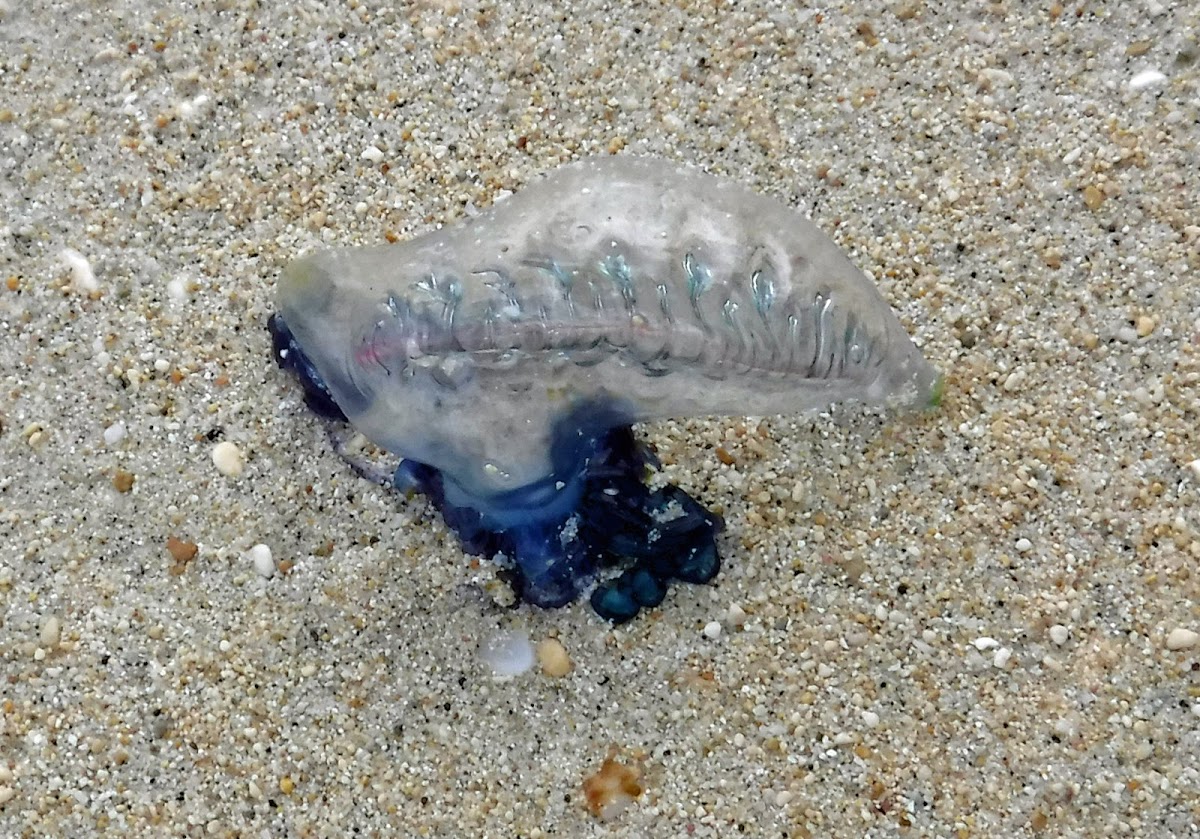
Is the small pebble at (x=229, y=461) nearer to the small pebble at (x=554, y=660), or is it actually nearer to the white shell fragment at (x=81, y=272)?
the white shell fragment at (x=81, y=272)

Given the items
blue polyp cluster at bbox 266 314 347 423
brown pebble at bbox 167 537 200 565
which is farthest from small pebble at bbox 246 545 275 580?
blue polyp cluster at bbox 266 314 347 423

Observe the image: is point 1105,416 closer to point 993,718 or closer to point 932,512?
point 932,512

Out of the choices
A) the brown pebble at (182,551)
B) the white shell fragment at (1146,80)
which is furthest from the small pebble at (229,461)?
the white shell fragment at (1146,80)

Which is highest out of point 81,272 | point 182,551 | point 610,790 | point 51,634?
point 81,272

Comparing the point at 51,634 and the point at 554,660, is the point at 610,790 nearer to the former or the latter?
the point at 554,660

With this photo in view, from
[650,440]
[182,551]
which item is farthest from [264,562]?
[650,440]

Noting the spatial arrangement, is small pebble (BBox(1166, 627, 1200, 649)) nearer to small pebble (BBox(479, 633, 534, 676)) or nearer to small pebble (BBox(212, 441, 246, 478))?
small pebble (BBox(479, 633, 534, 676))

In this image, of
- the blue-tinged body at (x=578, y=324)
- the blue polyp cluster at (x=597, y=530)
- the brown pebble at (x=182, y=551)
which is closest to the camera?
the blue-tinged body at (x=578, y=324)
